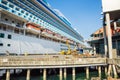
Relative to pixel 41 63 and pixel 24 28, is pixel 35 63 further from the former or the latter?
pixel 24 28

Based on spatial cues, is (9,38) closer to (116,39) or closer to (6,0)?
(6,0)

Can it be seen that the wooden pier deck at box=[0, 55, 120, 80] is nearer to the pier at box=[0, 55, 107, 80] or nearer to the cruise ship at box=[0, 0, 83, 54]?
the pier at box=[0, 55, 107, 80]

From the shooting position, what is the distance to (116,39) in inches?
1556

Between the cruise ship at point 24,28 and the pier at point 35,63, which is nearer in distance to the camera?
the pier at point 35,63

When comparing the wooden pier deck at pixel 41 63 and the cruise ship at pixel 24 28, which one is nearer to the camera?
the wooden pier deck at pixel 41 63

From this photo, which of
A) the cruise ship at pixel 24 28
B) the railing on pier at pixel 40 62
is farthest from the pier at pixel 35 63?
the cruise ship at pixel 24 28

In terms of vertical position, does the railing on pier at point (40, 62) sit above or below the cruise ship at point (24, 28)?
below

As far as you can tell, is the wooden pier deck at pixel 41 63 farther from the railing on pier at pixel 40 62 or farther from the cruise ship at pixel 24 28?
the cruise ship at pixel 24 28

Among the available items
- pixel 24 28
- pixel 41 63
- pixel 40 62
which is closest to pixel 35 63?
pixel 40 62

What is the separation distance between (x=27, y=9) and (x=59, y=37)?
2713 cm

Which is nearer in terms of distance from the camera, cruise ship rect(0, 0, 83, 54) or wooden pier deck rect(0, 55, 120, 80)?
wooden pier deck rect(0, 55, 120, 80)

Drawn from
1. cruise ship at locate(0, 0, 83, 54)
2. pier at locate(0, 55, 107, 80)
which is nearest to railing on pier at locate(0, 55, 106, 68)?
pier at locate(0, 55, 107, 80)

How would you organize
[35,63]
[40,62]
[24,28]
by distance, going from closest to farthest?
[35,63], [40,62], [24,28]

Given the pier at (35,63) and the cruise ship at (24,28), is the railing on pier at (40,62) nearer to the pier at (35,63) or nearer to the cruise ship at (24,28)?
the pier at (35,63)
